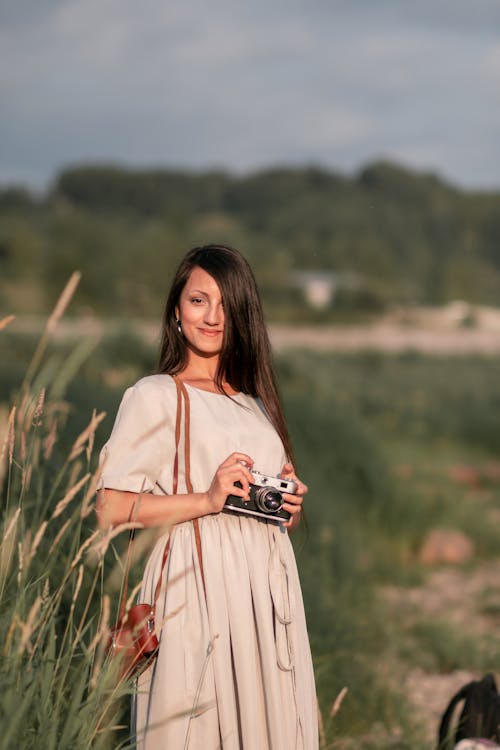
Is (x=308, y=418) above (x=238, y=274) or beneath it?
beneath

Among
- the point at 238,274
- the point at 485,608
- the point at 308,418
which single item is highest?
the point at 238,274

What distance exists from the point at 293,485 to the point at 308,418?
573 cm

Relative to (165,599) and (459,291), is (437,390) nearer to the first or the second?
(165,599)

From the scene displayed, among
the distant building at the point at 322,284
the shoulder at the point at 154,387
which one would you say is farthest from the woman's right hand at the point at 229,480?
the distant building at the point at 322,284

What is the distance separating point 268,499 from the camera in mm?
2111

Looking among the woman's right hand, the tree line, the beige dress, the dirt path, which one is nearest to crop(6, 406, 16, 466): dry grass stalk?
the beige dress

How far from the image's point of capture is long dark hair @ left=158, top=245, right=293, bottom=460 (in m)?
2.33

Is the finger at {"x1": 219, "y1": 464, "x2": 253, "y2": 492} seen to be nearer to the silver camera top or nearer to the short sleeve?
the silver camera top

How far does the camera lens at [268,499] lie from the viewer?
211cm

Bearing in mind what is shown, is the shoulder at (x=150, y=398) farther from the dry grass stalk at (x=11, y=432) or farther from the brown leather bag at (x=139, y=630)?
the dry grass stalk at (x=11, y=432)

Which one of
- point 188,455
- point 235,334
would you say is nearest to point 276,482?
point 188,455

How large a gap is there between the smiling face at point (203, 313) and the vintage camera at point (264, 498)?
389 millimetres

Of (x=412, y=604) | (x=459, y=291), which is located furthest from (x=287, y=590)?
(x=459, y=291)

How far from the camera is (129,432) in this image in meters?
2.14
